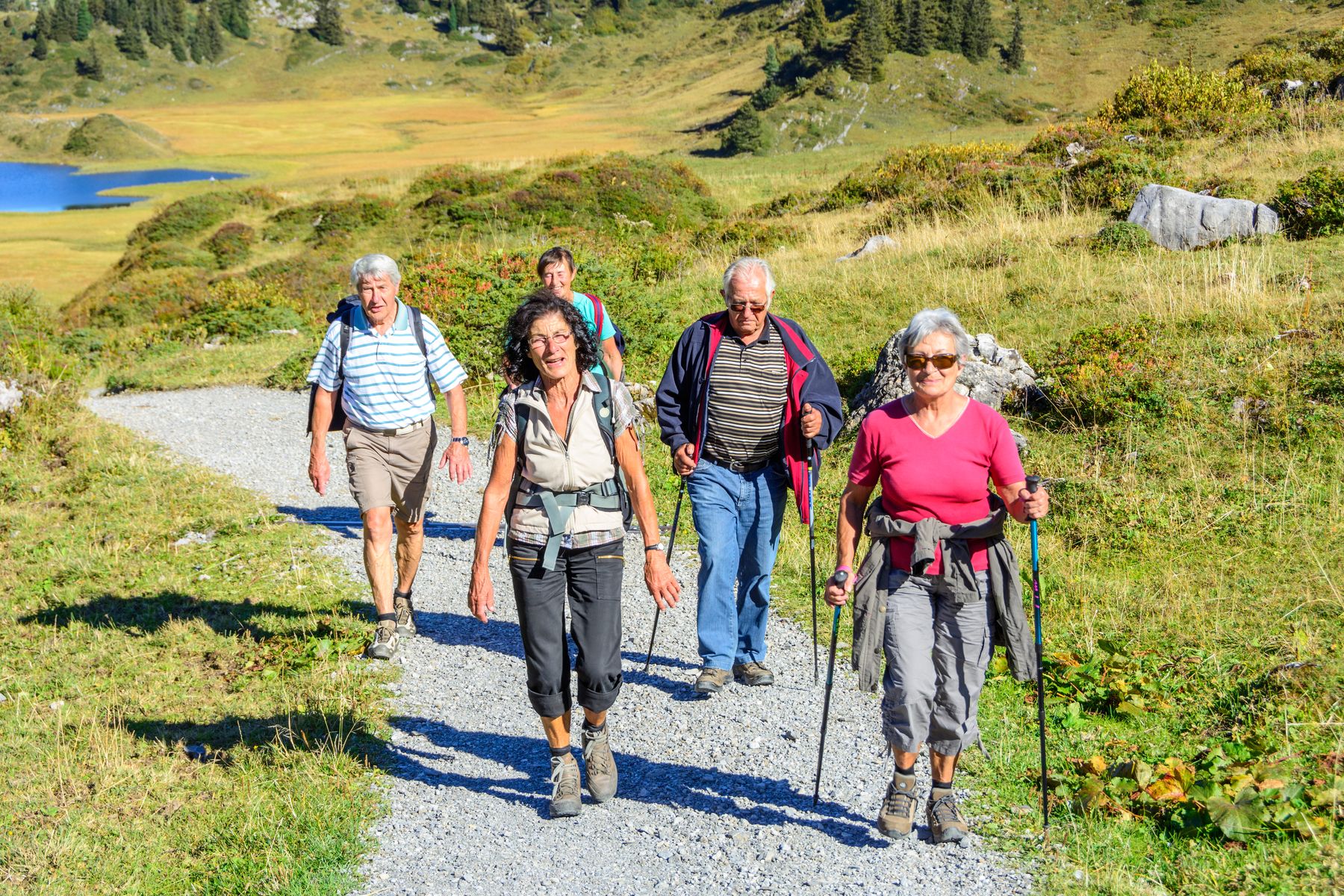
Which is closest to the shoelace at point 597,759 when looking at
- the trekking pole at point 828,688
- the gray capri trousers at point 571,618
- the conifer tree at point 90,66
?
the gray capri trousers at point 571,618

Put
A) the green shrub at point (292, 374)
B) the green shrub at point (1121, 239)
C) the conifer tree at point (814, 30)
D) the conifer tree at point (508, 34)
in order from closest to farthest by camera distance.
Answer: the green shrub at point (1121, 239) → the green shrub at point (292, 374) → the conifer tree at point (814, 30) → the conifer tree at point (508, 34)

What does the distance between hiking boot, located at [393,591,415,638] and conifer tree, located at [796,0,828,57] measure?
198 feet

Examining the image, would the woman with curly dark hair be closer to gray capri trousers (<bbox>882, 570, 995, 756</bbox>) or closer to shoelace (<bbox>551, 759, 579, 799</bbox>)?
shoelace (<bbox>551, 759, 579, 799</bbox>)

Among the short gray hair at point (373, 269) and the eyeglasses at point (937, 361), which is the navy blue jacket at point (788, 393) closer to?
the eyeglasses at point (937, 361)

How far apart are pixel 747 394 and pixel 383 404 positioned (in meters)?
2.31

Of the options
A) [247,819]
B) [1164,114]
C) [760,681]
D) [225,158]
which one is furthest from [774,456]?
[225,158]

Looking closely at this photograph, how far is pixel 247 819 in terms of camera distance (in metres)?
4.91

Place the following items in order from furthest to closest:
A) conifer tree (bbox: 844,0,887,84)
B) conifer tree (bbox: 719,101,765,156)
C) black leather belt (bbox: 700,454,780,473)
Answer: conifer tree (bbox: 844,0,887,84), conifer tree (bbox: 719,101,765,156), black leather belt (bbox: 700,454,780,473)

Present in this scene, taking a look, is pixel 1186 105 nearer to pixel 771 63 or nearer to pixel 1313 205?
pixel 1313 205

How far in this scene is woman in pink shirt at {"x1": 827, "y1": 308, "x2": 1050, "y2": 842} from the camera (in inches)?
163

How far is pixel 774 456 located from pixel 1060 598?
2.70 metres

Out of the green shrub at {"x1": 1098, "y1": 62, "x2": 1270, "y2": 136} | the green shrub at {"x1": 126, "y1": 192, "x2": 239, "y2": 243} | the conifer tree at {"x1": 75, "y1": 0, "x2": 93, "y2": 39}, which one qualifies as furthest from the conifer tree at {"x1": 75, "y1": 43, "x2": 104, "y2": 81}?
the green shrub at {"x1": 1098, "y1": 62, "x2": 1270, "y2": 136}

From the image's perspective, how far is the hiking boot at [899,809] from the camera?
4367 millimetres

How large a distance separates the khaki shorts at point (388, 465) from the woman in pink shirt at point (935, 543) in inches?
127
